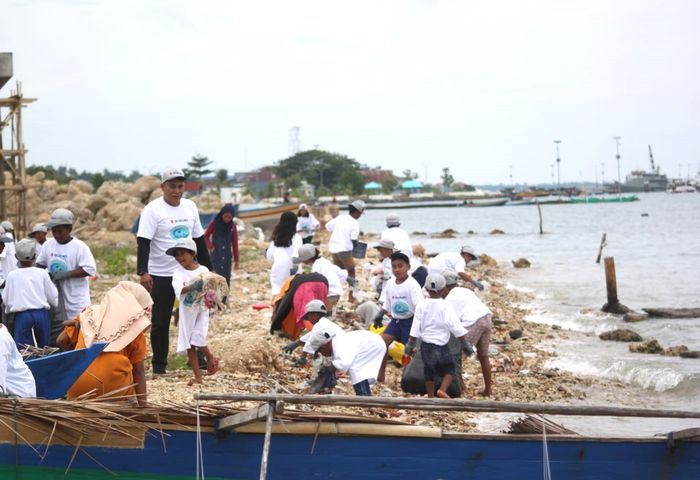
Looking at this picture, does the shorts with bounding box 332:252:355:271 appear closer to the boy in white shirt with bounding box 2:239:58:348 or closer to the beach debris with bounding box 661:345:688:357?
the beach debris with bounding box 661:345:688:357

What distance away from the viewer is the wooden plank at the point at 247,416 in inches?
237

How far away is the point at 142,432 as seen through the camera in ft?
20.5

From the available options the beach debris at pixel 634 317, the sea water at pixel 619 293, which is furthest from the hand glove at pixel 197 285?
the beach debris at pixel 634 317

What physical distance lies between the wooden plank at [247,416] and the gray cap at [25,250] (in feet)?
11.0

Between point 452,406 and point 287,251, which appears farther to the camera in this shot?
point 287,251

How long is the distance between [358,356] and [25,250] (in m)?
3.19

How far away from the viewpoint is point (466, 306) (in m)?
10.4

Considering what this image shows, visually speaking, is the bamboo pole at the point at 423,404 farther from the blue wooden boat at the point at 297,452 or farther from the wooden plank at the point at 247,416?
the blue wooden boat at the point at 297,452

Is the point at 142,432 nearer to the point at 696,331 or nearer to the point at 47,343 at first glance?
the point at 47,343

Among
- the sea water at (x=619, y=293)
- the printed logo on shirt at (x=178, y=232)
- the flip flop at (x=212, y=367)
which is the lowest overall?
the sea water at (x=619, y=293)

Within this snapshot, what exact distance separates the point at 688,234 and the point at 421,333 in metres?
48.7

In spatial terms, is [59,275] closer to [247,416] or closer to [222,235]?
[247,416]

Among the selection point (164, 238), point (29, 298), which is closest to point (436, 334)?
point (164, 238)

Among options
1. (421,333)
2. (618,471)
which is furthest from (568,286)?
(618,471)
